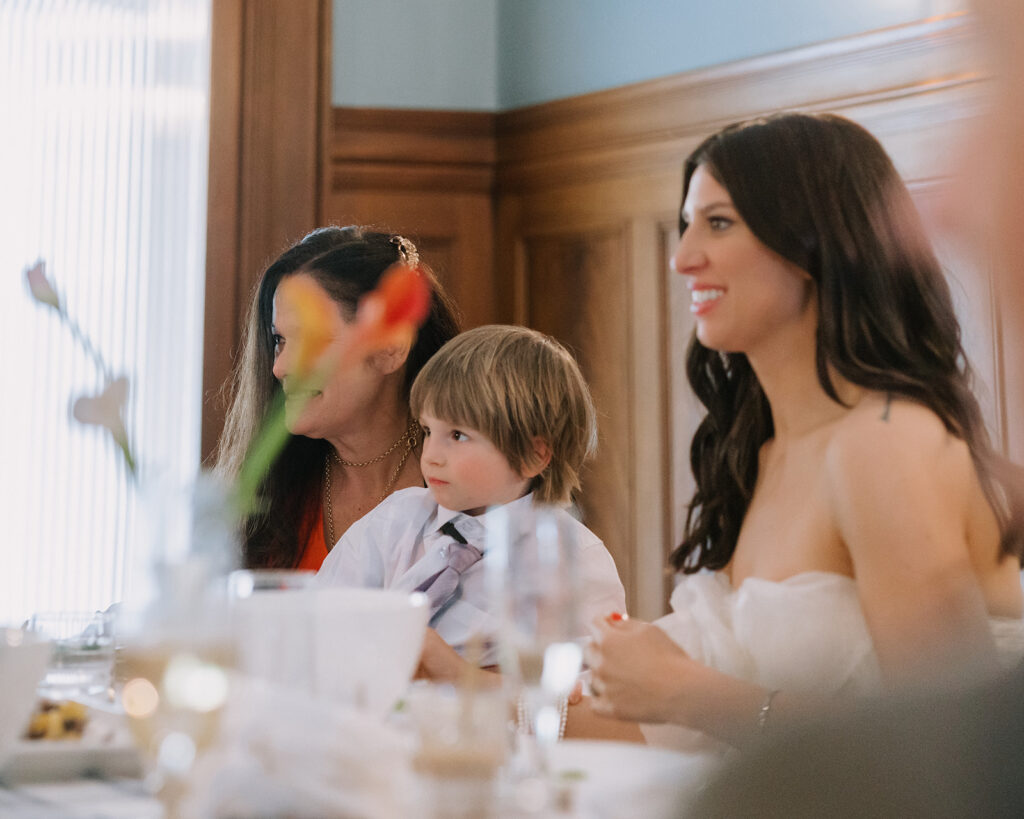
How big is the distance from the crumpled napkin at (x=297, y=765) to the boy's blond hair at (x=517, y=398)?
45.2 inches

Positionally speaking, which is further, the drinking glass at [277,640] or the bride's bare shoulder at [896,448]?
the bride's bare shoulder at [896,448]

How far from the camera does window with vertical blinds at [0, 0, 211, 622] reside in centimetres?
338

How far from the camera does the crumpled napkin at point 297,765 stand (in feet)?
2.28

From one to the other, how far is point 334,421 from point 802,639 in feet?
3.82

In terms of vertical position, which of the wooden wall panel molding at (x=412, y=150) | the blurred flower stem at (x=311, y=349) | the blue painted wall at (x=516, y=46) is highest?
the blue painted wall at (x=516, y=46)

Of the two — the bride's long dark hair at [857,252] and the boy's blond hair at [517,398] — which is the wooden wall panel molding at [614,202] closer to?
the boy's blond hair at [517,398]

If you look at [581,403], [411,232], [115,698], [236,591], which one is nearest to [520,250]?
[411,232]

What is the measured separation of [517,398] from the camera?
1924 mm

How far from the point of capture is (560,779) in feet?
2.91

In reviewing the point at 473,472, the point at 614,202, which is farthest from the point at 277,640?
the point at 614,202

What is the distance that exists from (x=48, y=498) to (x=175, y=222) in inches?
33.4

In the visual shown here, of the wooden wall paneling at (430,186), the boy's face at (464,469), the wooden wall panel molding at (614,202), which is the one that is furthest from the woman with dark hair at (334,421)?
the wooden wall paneling at (430,186)

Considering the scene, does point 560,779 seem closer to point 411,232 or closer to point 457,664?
point 457,664

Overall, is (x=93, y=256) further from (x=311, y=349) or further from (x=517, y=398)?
(x=311, y=349)
